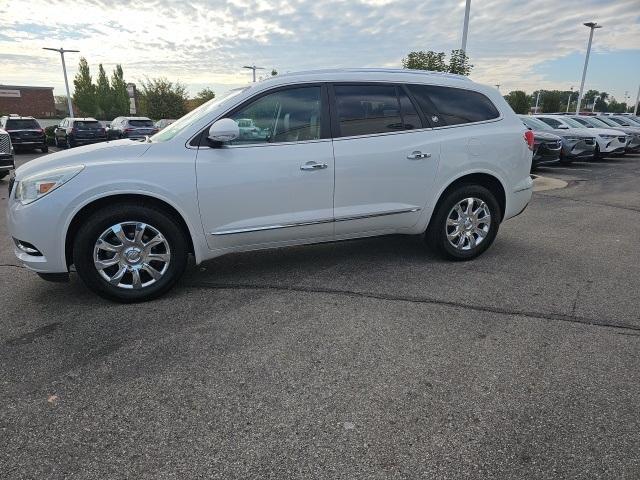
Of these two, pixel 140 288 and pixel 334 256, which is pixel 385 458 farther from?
pixel 334 256

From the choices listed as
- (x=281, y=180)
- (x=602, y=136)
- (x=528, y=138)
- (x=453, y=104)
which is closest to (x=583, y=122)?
(x=602, y=136)

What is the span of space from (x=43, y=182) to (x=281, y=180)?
1.83m

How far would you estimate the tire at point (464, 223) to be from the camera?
4.82 metres

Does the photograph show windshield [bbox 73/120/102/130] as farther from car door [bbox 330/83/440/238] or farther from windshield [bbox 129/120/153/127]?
car door [bbox 330/83/440/238]

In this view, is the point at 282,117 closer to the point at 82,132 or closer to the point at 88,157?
the point at 88,157

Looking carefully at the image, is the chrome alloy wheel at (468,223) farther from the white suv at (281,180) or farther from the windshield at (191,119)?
the windshield at (191,119)

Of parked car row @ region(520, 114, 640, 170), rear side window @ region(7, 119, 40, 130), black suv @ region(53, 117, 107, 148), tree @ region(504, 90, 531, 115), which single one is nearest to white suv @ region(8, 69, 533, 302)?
parked car row @ region(520, 114, 640, 170)

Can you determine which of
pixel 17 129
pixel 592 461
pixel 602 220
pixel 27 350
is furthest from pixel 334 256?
pixel 17 129

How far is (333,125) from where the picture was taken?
14.0 feet

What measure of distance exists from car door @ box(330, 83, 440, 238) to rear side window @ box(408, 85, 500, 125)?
0.50 feet

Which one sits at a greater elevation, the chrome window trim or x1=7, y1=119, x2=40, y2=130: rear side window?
the chrome window trim

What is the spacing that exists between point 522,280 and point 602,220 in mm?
3688

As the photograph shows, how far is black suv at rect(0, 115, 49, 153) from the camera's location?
20.6m

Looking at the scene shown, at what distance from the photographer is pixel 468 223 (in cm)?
495
